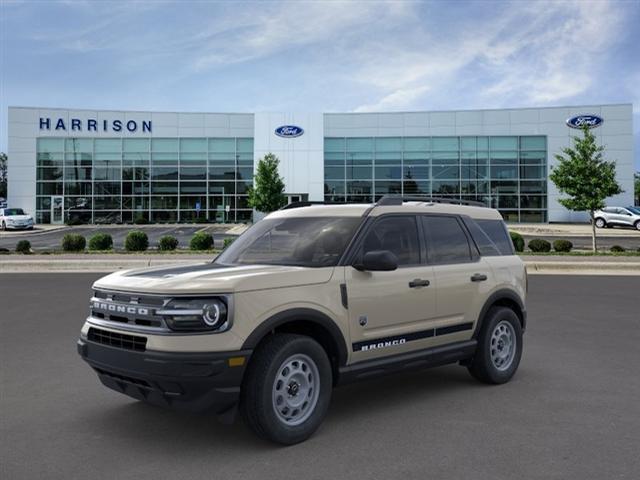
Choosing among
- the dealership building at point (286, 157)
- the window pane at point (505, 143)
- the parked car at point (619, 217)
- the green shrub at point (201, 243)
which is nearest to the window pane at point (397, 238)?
the green shrub at point (201, 243)

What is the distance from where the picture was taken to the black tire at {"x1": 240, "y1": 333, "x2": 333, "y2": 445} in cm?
419

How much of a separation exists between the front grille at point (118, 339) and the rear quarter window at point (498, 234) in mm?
3745

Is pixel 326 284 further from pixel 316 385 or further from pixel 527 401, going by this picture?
pixel 527 401

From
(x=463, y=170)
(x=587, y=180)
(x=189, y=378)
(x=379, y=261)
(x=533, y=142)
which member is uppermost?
(x=533, y=142)

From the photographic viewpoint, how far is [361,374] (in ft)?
16.0

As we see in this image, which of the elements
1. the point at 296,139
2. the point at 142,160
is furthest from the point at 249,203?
the point at 142,160

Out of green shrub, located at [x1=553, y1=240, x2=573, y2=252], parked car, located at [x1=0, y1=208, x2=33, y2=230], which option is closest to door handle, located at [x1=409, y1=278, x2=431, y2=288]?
green shrub, located at [x1=553, y1=240, x2=573, y2=252]

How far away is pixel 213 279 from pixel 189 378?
695 millimetres

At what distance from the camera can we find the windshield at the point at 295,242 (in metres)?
5.04

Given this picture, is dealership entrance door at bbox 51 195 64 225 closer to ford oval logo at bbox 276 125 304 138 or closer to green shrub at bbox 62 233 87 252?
ford oval logo at bbox 276 125 304 138

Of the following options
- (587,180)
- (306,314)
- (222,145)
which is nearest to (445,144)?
(222,145)

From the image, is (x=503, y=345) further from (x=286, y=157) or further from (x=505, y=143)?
(x=505, y=143)

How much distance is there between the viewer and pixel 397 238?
17.9ft

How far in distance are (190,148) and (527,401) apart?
4811 centimetres
